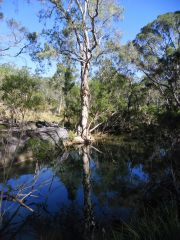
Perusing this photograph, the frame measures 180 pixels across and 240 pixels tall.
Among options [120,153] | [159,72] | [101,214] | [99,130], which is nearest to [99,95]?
[99,130]

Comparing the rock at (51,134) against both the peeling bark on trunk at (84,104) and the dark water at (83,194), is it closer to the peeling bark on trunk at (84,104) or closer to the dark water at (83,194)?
the peeling bark on trunk at (84,104)

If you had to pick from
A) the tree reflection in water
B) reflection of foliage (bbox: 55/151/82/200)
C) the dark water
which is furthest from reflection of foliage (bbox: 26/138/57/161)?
the tree reflection in water

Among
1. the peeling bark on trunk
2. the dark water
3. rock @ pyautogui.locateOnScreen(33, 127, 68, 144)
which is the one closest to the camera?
the dark water

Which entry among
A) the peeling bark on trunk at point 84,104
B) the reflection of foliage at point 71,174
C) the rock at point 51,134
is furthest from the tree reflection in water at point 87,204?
the peeling bark on trunk at point 84,104

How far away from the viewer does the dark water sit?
5293 millimetres

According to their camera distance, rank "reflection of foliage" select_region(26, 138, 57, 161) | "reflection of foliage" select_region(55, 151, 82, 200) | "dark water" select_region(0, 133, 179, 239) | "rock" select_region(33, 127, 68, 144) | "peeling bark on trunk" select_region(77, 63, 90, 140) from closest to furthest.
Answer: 1. "dark water" select_region(0, 133, 179, 239)
2. "reflection of foliage" select_region(55, 151, 82, 200)
3. "reflection of foliage" select_region(26, 138, 57, 161)
4. "rock" select_region(33, 127, 68, 144)
5. "peeling bark on trunk" select_region(77, 63, 90, 140)

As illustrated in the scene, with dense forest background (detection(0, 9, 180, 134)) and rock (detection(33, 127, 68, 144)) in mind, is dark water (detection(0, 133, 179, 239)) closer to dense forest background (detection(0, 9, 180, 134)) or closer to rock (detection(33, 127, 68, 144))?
rock (detection(33, 127, 68, 144))

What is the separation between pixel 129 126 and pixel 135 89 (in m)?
3.42

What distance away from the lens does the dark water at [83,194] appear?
5.29 meters

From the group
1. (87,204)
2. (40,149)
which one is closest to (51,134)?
(40,149)

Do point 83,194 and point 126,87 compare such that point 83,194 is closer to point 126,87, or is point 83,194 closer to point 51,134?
point 51,134

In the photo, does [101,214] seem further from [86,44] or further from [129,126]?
[129,126]

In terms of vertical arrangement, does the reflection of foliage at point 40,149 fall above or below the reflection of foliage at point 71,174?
above

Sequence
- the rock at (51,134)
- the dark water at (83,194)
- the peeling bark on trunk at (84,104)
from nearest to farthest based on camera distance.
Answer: the dark water at (83,194) < the rock at (51,134) < the peeling bark on trunk at (84,104)
